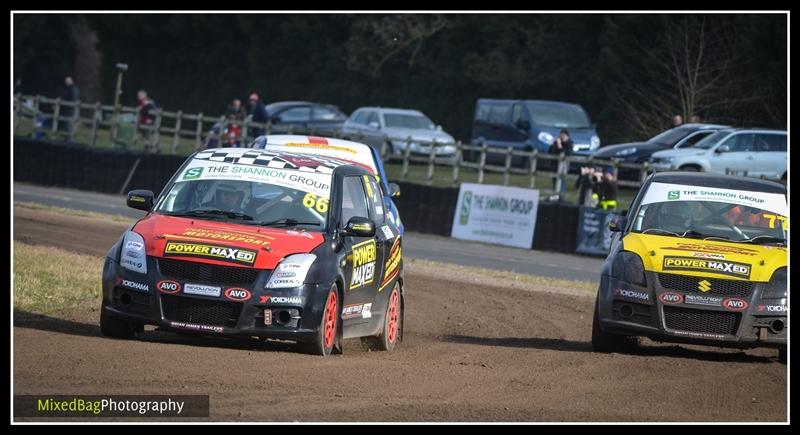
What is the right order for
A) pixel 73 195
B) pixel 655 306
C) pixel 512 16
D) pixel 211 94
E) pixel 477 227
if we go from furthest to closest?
pixel 211 94
pixel 512 16
pixel 73 195
pixel 477 227
pixel 655 306

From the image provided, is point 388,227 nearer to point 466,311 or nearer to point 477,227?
point 466,311

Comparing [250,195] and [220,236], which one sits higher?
[250,195]

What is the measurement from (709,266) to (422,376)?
11.3ft

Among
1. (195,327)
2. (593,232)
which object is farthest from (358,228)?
(593,232)

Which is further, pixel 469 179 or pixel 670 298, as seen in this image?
pixel 469 179

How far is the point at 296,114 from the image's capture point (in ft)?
139

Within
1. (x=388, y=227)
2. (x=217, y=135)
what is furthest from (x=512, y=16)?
(x=388, y=227)

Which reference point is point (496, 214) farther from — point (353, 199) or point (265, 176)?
point (265, 176)

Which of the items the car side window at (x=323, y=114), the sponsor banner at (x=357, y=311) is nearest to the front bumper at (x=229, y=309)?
the sponsor banner at (x=357, y=311)

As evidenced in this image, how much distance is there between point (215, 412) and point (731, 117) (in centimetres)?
3141

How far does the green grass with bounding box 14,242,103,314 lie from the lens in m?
13.0

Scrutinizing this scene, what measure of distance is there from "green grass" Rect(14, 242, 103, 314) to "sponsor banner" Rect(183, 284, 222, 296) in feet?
9.34

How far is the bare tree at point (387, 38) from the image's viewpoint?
165ft

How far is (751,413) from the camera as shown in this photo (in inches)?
361
